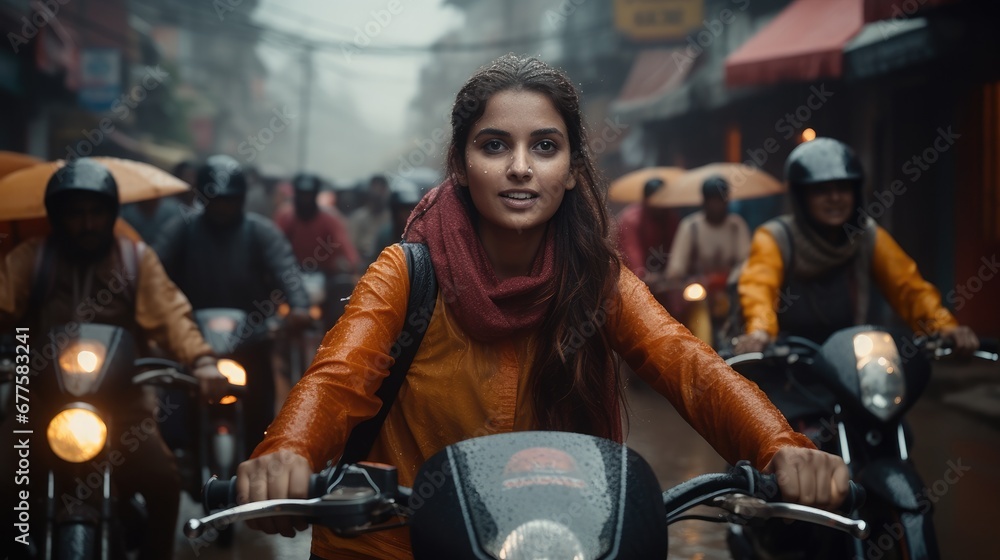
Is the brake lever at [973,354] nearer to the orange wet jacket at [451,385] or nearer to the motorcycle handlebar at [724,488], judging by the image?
the orange wet jacket at [451,385]

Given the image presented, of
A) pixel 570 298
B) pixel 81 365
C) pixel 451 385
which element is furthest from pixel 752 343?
pixel 81 365

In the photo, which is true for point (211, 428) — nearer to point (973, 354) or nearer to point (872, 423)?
point (872, 423)

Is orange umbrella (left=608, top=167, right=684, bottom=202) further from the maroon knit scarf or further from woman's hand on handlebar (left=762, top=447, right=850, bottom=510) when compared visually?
woman's hand on handlebar (left=762, top=447, right=850, bottom=510)

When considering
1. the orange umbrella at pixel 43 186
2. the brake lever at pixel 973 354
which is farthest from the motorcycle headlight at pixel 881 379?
the orange umbrella at pixel 43 186

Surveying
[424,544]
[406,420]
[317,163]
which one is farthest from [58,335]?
[317,163]

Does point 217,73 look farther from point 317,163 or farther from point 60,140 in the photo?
point 317,163

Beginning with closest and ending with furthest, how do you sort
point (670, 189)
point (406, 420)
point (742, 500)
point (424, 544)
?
point (424, 544) < point (742, 500) < point (406, 420) < point (670, 189)

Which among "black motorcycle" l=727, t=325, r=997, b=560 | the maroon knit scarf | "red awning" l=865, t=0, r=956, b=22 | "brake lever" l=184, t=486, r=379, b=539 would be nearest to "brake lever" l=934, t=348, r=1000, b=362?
"black motorcycle" l=727, t=325, r=997, b=560

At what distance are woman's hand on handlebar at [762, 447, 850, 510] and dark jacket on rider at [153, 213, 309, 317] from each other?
5.52m

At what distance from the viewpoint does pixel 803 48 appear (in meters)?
14.5

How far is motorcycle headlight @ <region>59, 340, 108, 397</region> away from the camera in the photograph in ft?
13.6

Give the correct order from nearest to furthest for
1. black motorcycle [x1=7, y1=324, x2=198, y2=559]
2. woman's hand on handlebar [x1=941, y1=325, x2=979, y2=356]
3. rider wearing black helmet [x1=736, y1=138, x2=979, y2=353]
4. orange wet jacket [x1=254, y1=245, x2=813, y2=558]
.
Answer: orange wet jacket [x1=254, y1=245, x2=813, y2=558], black motorcycle [x1=7, y1=324, x2=198, y2=559], woman's hand on handlebar [x1=941, y1=325, x2=979, y2=356], rider wearing black helmet [x1=736, y1=138, x2=979, y2=353]

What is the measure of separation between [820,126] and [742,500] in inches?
664

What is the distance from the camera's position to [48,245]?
4996 millimetres
